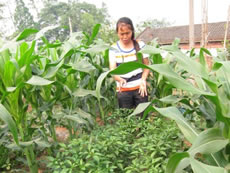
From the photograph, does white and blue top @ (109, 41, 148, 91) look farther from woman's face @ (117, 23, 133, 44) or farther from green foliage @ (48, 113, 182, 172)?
green foliage @ (48, 113, 182, 172)

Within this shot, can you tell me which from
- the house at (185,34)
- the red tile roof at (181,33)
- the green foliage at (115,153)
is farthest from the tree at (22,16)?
the green foliage at (115,153)

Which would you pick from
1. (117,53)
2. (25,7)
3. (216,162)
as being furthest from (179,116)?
(25,7)

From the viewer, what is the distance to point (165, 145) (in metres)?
1.17

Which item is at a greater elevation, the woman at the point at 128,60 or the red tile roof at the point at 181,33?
the red tile roof at the point at 181,33

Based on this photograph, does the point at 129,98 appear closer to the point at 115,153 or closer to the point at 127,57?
the point at 127,57

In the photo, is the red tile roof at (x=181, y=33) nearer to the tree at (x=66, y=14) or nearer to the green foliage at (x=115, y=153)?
the green foliage at (x=115, y=153)

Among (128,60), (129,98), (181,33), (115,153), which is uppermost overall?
(181,33)

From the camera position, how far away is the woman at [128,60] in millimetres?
1746

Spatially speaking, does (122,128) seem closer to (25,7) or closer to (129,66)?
(129,66)

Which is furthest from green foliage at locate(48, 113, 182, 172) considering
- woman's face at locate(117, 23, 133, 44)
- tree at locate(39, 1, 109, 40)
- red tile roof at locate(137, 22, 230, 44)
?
tree at locate(39, 1, 109, 40)

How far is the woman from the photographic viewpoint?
5.73ft

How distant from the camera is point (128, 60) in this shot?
6.11 feet

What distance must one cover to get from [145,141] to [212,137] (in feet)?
1.41

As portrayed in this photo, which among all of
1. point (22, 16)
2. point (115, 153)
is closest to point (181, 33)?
point (115, 153)
